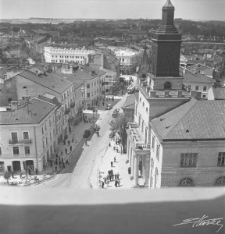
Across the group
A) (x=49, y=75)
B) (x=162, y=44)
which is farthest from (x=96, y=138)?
(x=162, y=44)

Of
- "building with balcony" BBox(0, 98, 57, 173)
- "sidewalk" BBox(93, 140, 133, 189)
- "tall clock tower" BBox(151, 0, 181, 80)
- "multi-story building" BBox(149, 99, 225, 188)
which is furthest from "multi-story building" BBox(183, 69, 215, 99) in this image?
"multi-story building" BBox(149, 99, 225, 188)

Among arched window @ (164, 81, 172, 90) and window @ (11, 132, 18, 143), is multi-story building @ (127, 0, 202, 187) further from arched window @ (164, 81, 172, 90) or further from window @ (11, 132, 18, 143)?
window @ (11, 132, 18, 143)

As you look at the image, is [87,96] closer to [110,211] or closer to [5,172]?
[5,172]

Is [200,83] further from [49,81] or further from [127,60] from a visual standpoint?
[127,60]

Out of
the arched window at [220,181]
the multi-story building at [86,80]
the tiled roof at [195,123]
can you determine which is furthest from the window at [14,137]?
the multi-story building at [86,80]

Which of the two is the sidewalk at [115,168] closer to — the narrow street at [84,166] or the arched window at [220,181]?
the narrow street at [84,166]

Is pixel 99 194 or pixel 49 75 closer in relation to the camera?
pixel 99 194
